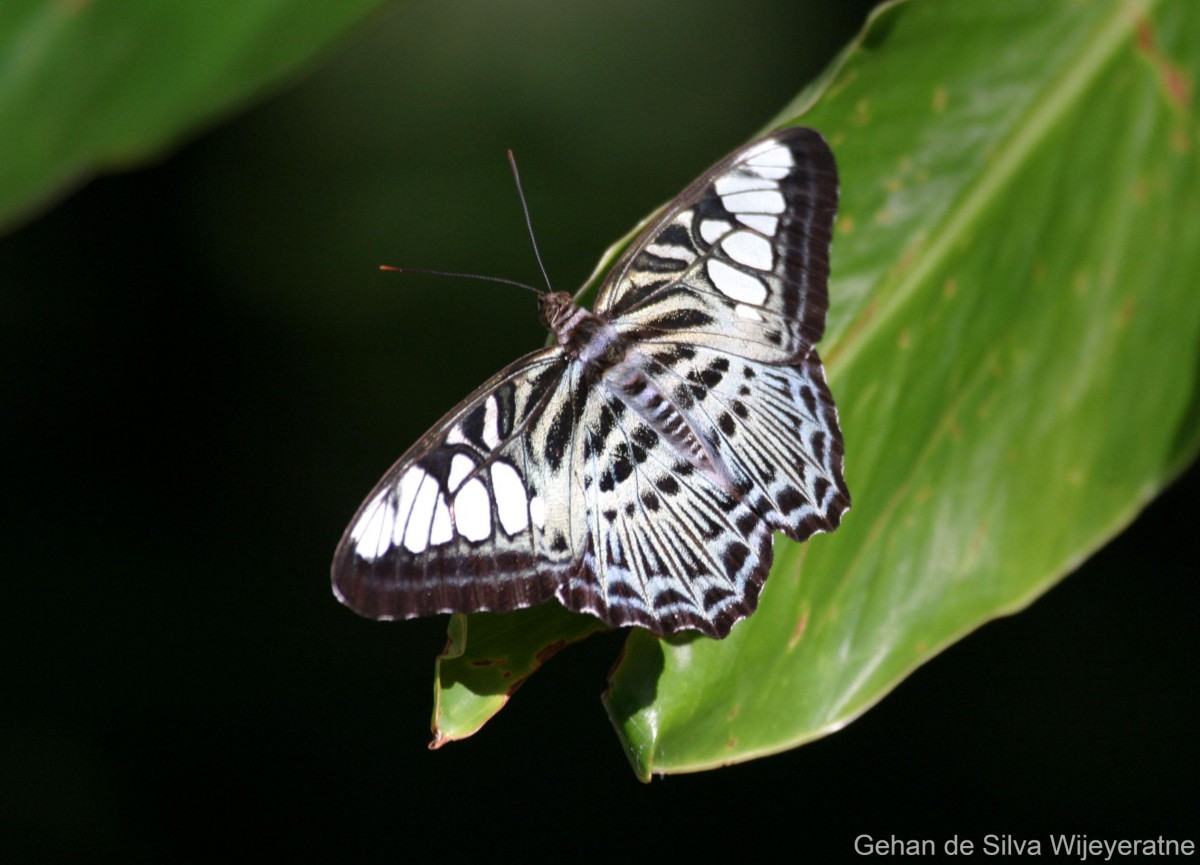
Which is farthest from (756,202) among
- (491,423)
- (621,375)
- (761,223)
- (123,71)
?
(123,71)

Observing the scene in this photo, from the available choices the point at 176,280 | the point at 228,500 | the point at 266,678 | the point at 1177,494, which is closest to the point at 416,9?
the point at 176,280

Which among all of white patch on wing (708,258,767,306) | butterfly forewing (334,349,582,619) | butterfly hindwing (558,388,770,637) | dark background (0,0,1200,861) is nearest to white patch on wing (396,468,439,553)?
butterfly forewing (334,349,582,619)

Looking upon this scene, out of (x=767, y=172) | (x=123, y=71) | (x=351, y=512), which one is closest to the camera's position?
(x=123, y=71)

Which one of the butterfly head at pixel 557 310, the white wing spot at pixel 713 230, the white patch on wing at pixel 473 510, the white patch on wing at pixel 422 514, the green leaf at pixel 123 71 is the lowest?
the white patch on wing at pixel 473 510

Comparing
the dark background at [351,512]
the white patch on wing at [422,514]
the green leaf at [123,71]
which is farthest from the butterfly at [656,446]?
the dark background at [351,512]

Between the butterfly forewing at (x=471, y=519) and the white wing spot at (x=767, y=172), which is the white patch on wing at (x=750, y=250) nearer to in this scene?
the white wing spot at (x=767, y=172)

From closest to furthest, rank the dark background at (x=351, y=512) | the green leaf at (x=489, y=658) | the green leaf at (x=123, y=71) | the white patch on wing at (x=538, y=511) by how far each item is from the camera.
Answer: the green leaf at (x=123, y=71) < the green leaf at (x=489, y=658) < the white patch on wing at (x=538, y=511) < the dark background at (x=351, y=512)

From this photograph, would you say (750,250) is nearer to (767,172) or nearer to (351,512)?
(767,172)
